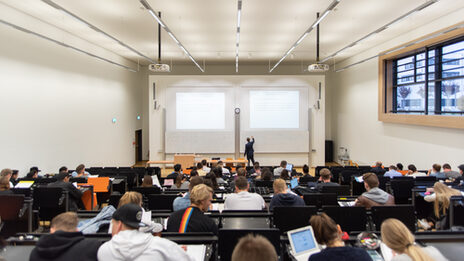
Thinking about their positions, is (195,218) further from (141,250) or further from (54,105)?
(54,105)

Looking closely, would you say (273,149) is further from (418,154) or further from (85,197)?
(85,197)

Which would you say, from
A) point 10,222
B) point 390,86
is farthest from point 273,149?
point 10,222

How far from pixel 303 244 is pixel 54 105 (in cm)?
895

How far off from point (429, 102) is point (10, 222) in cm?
1013

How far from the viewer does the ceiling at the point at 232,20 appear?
760cm

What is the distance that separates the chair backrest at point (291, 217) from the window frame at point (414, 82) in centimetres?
551

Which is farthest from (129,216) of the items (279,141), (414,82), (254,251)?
(279,141)

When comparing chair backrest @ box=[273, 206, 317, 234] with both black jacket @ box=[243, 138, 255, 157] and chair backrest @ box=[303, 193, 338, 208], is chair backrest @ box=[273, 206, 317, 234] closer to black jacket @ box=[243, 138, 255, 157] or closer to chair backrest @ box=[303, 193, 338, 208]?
chair backrest @ box=[303, 193, 338, 208]

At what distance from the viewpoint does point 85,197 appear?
6.02 metres

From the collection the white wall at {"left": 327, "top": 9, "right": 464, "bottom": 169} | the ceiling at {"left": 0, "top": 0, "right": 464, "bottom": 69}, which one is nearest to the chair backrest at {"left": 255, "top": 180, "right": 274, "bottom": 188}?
the ceiling at {"left": 0, "top": 0, "right": 464, "bottom": 69}

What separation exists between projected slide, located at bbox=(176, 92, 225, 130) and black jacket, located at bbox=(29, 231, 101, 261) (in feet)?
42.7

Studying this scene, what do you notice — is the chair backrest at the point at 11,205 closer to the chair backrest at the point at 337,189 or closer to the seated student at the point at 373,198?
the chair backrest at the point at 337,189

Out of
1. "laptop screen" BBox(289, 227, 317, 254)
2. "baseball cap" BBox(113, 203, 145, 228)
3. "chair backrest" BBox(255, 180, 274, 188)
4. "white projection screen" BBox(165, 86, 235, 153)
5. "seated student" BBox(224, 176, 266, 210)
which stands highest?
"white projection screen" BBox(165, 86, 235, 153)

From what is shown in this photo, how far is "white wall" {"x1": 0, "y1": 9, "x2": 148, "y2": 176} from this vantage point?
741cm
